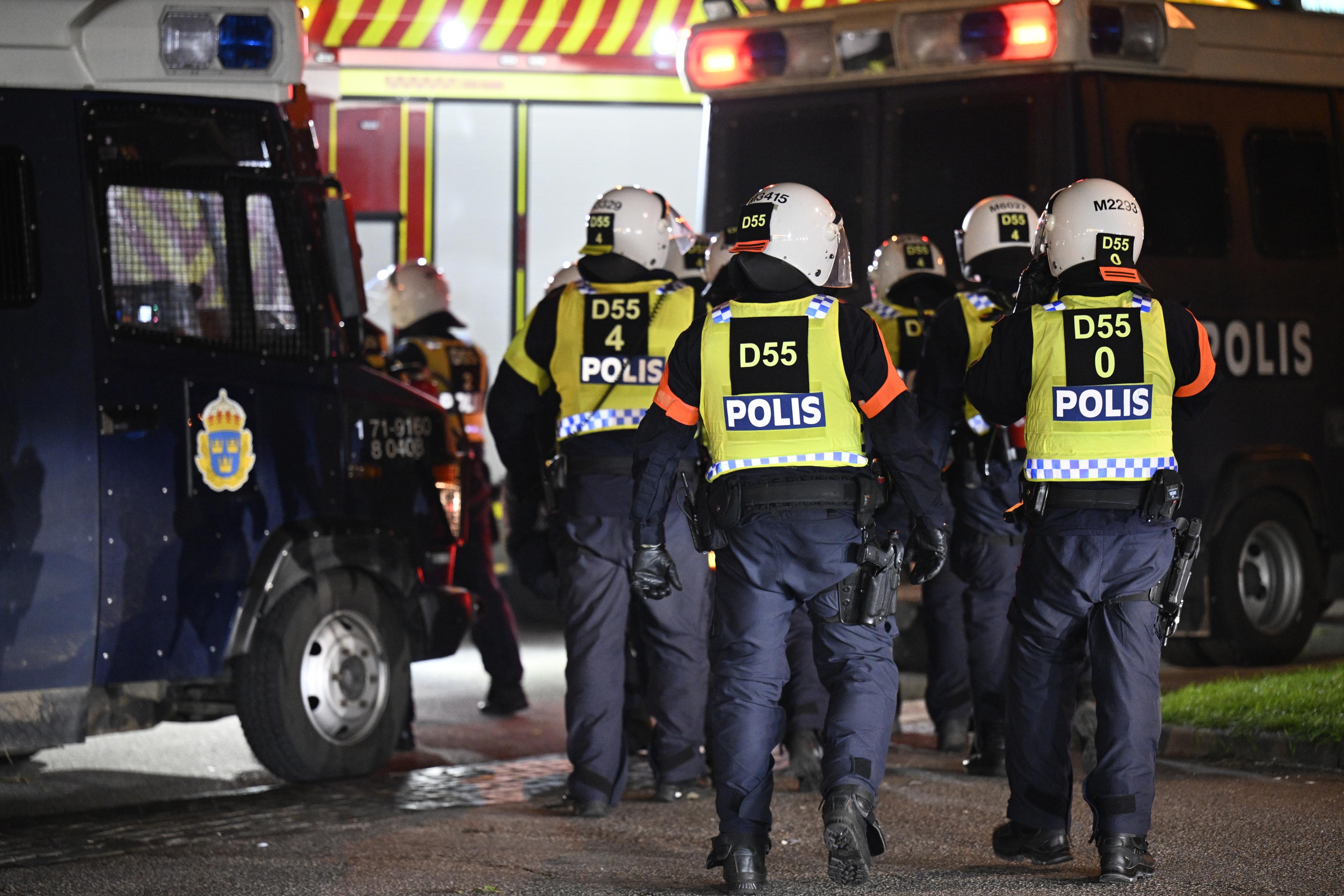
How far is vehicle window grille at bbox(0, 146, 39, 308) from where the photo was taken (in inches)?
246

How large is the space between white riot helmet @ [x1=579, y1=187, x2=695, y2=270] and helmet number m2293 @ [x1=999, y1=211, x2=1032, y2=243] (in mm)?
1362

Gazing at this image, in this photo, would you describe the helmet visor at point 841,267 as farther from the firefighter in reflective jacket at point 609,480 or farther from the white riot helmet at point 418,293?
the white riot helmet at point 418,293

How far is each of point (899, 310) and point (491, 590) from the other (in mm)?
2355

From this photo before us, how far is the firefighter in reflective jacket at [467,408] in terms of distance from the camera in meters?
8.91

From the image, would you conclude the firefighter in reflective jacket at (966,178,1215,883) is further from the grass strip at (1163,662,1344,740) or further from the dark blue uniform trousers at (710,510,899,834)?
the grass strip at (1163,662,1344,740)

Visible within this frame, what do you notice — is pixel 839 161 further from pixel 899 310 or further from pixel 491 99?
pixel 491 99

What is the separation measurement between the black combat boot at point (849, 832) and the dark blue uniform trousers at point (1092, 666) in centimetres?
58

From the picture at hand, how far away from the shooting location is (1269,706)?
291 inches

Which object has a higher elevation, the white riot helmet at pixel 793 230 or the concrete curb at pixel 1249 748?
the white riot helmet at pixel 793 230

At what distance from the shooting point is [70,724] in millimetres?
6348

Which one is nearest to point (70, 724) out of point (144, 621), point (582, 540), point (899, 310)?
point (144, 621)

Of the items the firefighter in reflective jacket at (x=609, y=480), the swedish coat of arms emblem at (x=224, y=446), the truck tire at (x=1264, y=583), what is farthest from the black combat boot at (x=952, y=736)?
the swedish coat of arms emblem at (x=224, y=446)

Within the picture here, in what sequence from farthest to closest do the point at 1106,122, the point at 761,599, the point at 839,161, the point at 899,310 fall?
the point at 839,161 → the point at 1106,122 → the point at 899,310 → the point at 761,599

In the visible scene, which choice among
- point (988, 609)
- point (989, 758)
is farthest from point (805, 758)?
point (988, 609)
